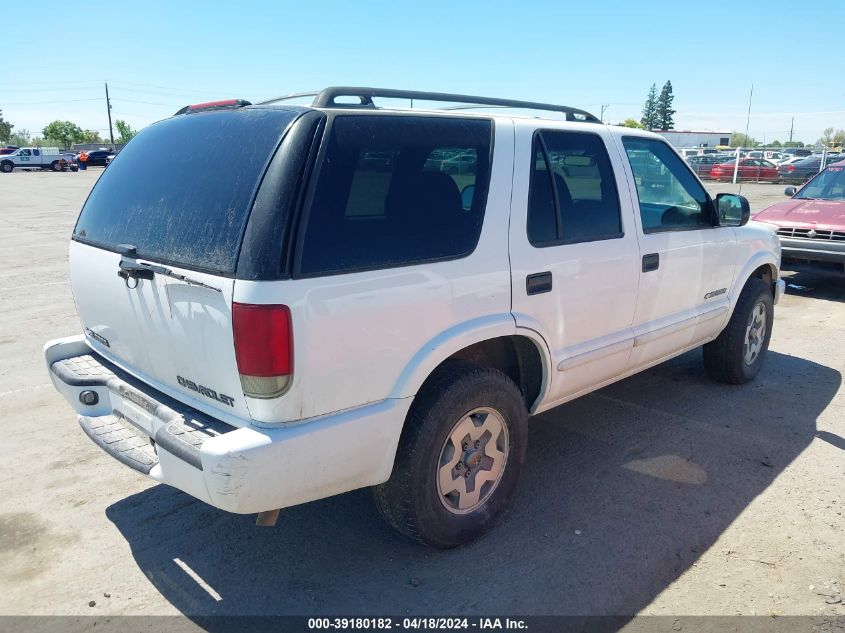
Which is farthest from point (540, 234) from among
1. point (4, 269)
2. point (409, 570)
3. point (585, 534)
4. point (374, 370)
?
point (4, 269)

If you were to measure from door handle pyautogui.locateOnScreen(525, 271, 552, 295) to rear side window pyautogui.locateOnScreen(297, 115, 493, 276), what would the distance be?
1.30 feet

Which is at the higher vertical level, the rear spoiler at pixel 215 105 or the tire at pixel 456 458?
the rear spoiler at pixel 215 105

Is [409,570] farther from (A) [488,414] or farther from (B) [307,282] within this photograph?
(B) [307,282]

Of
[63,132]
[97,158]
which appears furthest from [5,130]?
[97,158]

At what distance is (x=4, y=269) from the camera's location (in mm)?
9648

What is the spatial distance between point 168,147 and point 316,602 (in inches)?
84.6

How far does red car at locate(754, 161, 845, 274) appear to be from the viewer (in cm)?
820

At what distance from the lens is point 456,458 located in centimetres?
304

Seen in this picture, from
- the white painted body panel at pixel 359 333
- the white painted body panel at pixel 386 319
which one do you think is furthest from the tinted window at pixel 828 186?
the white painted body panel at pixel 386 319

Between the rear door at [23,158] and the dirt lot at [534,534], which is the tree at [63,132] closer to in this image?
the rear door at [23,158]

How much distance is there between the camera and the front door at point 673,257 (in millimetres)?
3982

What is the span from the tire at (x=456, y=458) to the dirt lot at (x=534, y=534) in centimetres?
18

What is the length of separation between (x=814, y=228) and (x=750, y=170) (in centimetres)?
2584

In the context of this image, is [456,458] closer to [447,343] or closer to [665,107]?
[447,343]
